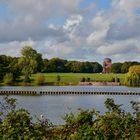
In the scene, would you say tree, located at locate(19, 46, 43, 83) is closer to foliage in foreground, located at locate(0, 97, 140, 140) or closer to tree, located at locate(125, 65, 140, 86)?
tree, located at locate(125, 65, 140, 86)

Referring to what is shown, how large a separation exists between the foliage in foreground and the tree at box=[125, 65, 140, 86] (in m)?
142

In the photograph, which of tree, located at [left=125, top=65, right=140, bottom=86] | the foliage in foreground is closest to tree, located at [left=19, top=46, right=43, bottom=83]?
tree, located at [left=125, top=65, right=140, bottom=86]

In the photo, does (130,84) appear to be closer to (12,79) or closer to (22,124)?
(12,79)

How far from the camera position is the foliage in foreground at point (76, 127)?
10703mm

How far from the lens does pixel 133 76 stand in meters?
155

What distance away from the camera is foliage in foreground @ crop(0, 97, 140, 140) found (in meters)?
10.7

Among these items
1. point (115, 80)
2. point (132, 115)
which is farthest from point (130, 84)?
point (132, 115)

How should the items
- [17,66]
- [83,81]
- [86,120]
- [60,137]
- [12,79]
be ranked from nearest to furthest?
[60,137] < [86,120] < [12,79] < [17,66] < [83,81]

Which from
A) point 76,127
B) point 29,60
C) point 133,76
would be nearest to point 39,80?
point 29,60

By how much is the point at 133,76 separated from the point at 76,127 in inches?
5711

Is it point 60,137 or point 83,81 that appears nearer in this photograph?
point 60,137

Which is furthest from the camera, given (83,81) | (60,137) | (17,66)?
(83,81)

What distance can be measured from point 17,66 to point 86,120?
15816 cm

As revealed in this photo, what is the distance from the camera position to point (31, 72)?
171625 mm
